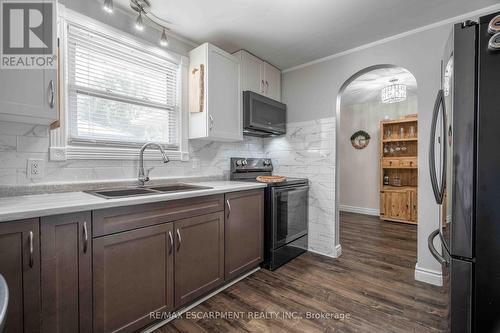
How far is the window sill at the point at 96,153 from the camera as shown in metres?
1.68

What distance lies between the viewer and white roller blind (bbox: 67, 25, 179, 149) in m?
1.81

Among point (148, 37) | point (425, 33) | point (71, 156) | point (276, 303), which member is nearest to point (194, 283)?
point (276, 303)

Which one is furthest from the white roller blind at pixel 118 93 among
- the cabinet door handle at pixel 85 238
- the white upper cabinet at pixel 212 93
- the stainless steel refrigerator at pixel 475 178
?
the stainless steel refrigerator at pixel 475 178

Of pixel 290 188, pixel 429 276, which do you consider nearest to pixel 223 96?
pixel 290 188

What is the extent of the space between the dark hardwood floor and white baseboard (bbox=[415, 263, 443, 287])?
0.07 metres

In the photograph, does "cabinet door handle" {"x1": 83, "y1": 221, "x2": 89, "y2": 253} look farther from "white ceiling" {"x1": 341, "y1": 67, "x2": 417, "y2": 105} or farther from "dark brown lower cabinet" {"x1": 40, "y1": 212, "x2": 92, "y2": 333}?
"white ceiling" {"x1": 341, "y1": 67, "x2": 417, "y2": 105}

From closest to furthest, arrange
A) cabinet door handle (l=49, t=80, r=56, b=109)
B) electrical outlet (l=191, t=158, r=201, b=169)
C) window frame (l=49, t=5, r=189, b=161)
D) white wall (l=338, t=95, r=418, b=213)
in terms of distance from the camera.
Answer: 1. cabinet door handle (l=49, t=80, r=56, b=109)
2. window frame (l=49, t=5, r=189, b=161)
3. electrical outlet (l=191, t=158, r=201, b=169)
4. white wall (l=338, t=95, r=418, b=213)

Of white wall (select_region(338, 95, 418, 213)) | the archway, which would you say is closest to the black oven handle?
the archway

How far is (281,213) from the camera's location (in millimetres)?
2578

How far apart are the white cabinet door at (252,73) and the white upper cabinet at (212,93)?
0.40ft

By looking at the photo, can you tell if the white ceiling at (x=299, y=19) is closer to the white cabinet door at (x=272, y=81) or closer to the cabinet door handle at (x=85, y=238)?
the white cabinet door at (x=272, y=81)

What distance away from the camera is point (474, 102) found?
1.06 metres

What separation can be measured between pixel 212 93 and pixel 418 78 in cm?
205

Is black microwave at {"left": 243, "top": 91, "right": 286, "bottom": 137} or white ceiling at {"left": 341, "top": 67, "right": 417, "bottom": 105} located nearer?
black microwave at {"left": 243, "top": 91, "right": 286, "bottom": 137}
